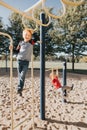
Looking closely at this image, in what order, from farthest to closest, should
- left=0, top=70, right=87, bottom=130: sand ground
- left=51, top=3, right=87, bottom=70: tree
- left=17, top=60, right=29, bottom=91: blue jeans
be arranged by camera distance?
left=51, top=3, right=87, bottom=70: tree → left=0, top=70, right=87, bottom=130: sand ground → left=17, top=60, right=29, bottom=91: blue jeans

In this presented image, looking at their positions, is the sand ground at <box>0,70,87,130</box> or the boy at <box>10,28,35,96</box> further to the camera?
the sand ground at <box>0,70,87,130</box>

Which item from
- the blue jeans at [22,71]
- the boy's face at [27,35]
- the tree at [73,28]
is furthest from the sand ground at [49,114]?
the tree at [73,28]

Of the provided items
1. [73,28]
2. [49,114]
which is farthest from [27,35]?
[73,28]

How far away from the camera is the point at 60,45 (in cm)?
2483

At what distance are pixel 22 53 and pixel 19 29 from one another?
68.3 ft

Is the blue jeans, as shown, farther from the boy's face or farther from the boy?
the boy's face

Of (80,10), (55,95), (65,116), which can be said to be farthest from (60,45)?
(65,116)

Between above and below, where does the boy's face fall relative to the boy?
above

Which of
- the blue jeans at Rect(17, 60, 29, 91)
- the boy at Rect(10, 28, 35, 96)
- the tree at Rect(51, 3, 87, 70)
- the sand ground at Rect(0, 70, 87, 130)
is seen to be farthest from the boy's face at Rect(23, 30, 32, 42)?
the tree at Rect(51, 3, 87, 70)

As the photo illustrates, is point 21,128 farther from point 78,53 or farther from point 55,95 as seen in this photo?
point 78,53

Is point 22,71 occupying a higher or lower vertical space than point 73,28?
lower

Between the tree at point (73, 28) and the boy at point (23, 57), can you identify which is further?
the tree at point (73, 28)

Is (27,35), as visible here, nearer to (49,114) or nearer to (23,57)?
(23,57)

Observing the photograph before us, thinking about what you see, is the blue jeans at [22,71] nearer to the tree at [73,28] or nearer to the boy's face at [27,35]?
the boy's face at [27,35]
